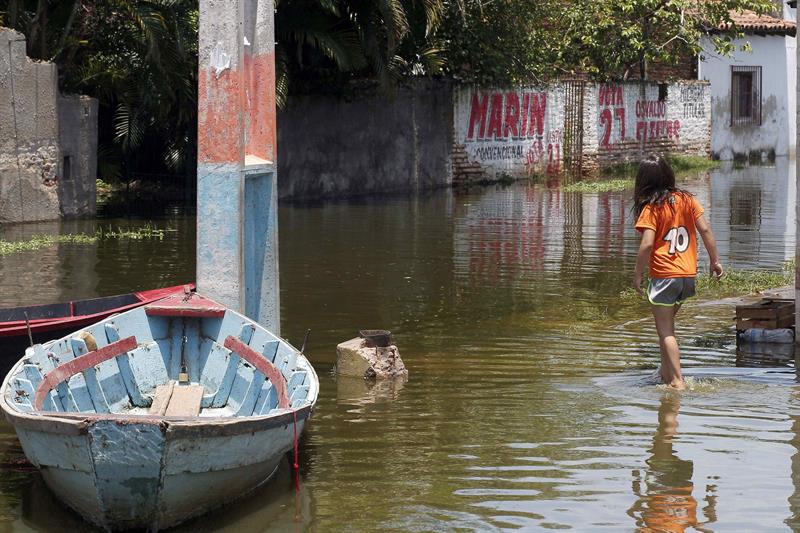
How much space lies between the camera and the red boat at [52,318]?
8680 millimetres

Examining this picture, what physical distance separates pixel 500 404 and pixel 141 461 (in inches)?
135

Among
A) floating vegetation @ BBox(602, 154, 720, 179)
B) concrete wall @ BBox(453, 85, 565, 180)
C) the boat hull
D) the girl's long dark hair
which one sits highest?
concrete wall @ BBox(453, 85, 565, 180)

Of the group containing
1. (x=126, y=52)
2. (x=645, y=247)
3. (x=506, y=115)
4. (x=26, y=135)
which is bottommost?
(x=645, y=247)

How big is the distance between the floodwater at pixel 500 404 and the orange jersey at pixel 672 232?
0.85 meters

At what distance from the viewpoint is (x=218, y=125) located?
9.11 metres

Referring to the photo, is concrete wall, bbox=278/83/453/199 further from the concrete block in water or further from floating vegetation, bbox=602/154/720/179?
the concrete block in water

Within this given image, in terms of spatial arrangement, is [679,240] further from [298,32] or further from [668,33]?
[668,33]

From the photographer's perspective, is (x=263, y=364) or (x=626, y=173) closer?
(x=263, y=364)

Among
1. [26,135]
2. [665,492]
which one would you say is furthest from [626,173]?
[665,492]

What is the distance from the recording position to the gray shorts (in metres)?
8.89

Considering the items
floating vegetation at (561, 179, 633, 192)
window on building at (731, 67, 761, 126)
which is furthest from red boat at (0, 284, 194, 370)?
window on building at (731, 67, 761, 126)

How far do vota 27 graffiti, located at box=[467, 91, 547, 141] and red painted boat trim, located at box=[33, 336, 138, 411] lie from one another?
22261 mm

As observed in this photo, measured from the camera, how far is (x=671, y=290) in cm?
889

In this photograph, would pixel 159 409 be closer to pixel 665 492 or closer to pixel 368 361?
pixel 368 361
